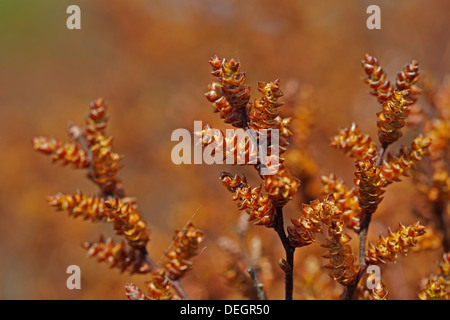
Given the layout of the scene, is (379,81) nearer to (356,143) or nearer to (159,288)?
(356,143)

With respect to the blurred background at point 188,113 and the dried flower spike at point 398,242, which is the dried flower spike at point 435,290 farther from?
the blurred background at point 188,113

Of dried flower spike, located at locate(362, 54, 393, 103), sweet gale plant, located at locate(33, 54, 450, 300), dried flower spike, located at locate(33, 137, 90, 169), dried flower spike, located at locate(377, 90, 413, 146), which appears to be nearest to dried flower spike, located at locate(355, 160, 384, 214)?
sweet gale plant, located at locate(33, 54, 450, 300)

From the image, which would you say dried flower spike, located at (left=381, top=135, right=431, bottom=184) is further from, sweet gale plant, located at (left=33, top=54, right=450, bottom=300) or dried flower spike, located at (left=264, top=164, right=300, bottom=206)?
dried flower spike, located at (left=264, top=164, right=300, bottom=206)

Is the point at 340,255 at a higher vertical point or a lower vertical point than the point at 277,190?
lower

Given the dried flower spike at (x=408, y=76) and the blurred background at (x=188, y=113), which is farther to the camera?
the blurred background at (x=188, y=113)

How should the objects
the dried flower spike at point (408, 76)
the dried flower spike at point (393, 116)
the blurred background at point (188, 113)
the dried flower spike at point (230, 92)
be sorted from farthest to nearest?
the blurred background at point (188, 113) < the dried flower spike at point (408, 76) < the dried flower spike at point (393, 116) < the dried flower spike at point (230, 92)

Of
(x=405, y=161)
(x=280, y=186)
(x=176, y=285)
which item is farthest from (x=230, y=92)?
(x=176, y=285)

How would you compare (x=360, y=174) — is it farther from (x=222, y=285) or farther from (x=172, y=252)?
(x=222, y=285)

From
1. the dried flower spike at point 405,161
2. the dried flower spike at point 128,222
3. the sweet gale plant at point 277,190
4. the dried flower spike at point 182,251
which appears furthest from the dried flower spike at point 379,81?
the dried flower spike at point 128,222
